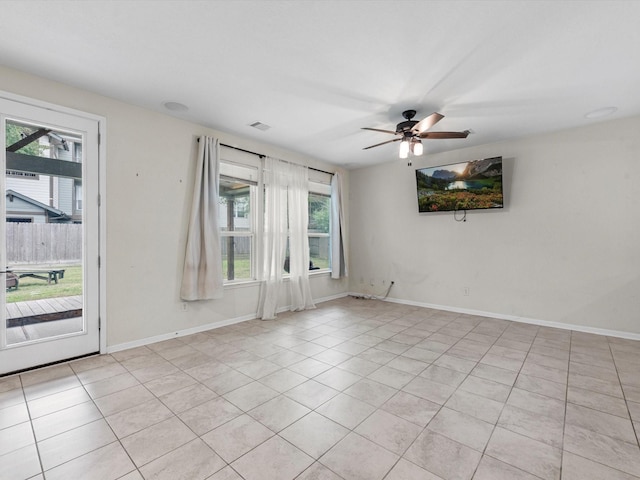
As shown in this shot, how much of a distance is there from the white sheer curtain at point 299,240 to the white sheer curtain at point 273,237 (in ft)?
0.64

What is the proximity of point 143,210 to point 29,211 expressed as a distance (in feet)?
3.17

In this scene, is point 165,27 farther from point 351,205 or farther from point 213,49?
point 351,205

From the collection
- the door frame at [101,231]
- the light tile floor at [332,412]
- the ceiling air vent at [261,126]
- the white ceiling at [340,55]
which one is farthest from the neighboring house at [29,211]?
the ceiling air vent at [261,126]

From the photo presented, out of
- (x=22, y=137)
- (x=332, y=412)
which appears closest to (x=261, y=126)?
(x=22, y=137)

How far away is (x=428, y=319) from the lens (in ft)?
15.3

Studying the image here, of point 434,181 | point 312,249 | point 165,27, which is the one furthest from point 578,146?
point 165,27

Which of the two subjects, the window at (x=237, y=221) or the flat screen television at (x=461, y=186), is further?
the flat screen television at (x=461, y=186)

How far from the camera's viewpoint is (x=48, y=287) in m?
2.93

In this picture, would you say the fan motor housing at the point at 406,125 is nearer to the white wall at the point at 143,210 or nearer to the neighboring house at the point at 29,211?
the white wall at the point at 143,210

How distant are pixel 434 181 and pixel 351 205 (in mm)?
1972

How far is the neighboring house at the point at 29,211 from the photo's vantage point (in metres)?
2.71

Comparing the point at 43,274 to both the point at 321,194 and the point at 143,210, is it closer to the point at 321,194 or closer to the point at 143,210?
the point at 143,210

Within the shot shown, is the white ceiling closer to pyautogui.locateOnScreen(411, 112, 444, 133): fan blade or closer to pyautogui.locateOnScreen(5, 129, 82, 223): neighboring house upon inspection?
pyautogui.locateOnScreen(411, 112, 444, 133): fan blade

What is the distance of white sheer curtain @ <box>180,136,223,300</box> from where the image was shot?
3797 millimetres
